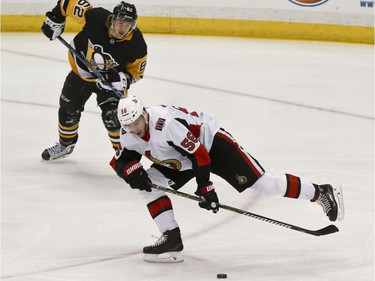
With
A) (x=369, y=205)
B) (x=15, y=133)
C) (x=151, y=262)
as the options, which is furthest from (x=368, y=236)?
(x=15, y=133)

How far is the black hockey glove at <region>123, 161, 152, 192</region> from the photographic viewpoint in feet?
12.1

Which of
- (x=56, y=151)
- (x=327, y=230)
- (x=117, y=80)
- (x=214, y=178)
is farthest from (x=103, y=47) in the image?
(x=327, y=230)

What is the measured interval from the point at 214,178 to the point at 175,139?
145 centimetres

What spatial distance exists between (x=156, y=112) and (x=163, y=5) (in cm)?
521

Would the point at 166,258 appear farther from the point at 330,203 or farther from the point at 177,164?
the point at 330,203

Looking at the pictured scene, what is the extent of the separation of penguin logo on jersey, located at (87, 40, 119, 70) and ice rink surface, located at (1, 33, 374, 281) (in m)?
0.62

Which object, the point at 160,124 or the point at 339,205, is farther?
the point at 339,205

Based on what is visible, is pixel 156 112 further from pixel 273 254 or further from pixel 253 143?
pixel 253 143

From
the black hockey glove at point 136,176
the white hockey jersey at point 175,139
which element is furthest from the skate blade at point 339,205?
the black hockey glove at point 136,176

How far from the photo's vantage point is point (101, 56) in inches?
193

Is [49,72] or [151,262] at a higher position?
[151,262]

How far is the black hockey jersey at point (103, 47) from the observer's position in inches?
192

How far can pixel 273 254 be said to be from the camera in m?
3.93

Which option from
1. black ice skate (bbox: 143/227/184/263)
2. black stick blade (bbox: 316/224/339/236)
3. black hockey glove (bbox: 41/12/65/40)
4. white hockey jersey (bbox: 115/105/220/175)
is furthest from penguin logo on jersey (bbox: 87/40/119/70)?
black stick blade (bbox: 316/224/339/236)
